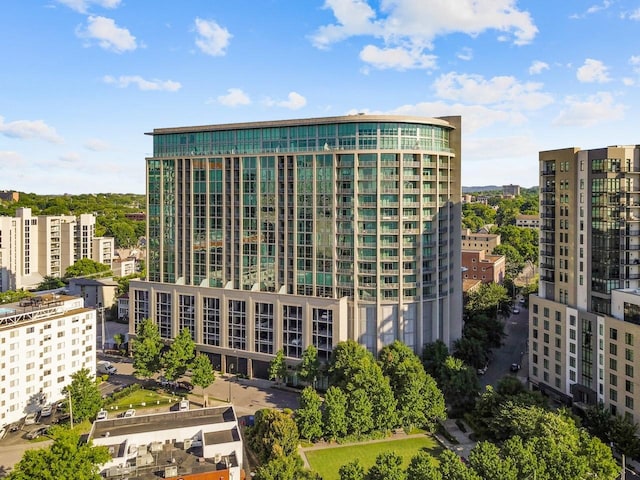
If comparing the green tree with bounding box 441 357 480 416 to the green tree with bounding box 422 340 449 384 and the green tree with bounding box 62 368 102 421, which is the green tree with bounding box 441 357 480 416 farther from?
the green tree with bounding box 62 368 102 421

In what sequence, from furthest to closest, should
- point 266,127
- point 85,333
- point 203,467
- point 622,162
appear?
point 266,127, point 85,333, point 622,162, point 203,467

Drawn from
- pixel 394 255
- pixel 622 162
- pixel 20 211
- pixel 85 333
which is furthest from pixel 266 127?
pixel 20 211

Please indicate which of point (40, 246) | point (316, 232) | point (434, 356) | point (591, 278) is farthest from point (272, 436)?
point (40, 246)

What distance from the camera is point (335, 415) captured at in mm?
62562

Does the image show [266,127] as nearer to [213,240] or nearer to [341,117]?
[341,117]

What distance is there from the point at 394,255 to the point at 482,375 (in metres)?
27.8

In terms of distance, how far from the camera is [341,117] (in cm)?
8262

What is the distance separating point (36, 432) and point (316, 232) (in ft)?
163

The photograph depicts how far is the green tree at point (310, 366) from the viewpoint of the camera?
3034 inches

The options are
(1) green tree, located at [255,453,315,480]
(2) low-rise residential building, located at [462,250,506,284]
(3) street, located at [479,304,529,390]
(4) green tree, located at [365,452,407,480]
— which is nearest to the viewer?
(4) green tree, located at [365,452,407,480]

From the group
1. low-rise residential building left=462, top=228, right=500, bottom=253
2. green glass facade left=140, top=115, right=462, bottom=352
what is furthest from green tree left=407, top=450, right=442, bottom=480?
low-rise residential building left=462, top=228, right=500, bottom=253

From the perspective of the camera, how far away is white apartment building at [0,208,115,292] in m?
148

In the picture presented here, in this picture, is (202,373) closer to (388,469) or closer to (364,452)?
(364,452)

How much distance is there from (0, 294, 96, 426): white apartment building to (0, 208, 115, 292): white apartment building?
8050 cm
